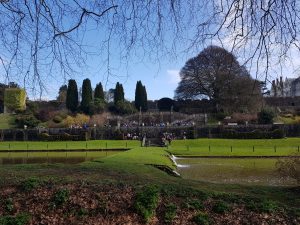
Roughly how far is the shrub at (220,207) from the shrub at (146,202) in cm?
137

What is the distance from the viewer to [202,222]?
1037cm

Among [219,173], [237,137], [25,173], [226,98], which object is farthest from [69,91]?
[25,173]

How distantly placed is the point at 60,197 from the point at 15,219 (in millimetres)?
1289

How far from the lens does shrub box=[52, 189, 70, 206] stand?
1096 cm

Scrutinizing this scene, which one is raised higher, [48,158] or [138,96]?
[138,96]

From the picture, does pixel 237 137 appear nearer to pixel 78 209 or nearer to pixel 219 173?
pixel 219 173

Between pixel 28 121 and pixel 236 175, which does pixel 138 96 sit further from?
pixel 236 175

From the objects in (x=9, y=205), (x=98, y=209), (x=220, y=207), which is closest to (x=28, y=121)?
(x=9, y=205)

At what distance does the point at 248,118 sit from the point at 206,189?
6619cm

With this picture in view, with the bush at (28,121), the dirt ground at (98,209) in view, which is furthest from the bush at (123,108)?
the dirt ground at (98,209)

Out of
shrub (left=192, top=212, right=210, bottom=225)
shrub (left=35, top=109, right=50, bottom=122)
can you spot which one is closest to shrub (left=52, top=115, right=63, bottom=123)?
shrub (left=35, top=109, right=50, bottom=122)

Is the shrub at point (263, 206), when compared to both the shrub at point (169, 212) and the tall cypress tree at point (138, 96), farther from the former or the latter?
the tall cypress tree at point (138, 96)

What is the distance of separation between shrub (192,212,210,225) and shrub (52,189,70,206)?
300 cm

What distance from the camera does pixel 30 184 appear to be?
38.3ft
